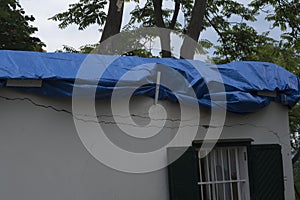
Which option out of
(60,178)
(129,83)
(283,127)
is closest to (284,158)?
(283,127)

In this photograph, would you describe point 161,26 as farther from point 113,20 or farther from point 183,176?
point 183,176

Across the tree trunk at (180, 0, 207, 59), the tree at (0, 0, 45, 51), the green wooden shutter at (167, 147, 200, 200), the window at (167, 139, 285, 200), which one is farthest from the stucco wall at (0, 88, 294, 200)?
the tree at (0, 0, 45, 51)

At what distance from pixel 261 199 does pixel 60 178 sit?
328 cm

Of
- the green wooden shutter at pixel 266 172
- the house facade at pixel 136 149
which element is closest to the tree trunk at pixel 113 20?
the house facade at pixel 136 149

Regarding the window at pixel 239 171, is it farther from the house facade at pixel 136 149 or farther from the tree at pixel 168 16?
the tree at pixel 168 16

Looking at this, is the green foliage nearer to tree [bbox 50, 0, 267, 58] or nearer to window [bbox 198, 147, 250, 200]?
tree [bbox 50, 0, 267, 58]

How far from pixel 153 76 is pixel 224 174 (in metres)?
1.97

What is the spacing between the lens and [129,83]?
258 inches

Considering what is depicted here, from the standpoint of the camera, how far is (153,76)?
270 inches

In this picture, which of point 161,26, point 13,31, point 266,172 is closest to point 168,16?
point 161,26

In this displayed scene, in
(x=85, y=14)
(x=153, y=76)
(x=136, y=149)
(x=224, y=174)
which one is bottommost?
(x=224, y=174)

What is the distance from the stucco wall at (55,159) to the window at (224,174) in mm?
765

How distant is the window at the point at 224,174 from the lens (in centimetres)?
725

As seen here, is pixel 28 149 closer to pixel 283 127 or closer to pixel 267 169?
pixel 267 169
